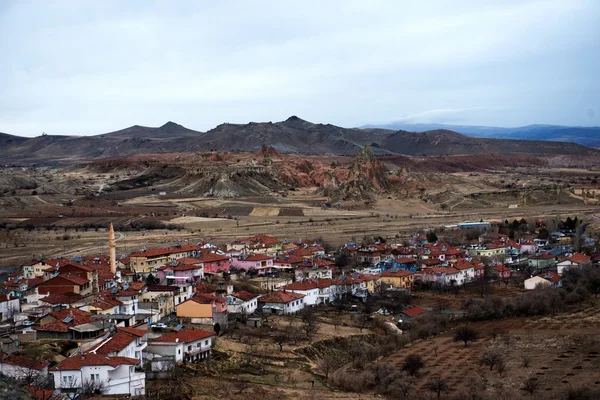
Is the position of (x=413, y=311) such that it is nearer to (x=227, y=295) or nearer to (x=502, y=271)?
(x=227, y=295)

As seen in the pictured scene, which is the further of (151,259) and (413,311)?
(151,259)

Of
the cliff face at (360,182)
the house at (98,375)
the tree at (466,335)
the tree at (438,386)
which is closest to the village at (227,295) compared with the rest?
the house at (98,375)

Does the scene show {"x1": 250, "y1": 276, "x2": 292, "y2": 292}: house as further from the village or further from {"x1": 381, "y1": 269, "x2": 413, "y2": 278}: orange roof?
{"x1": 381, "y1": 269, "x2": 413, "y2": 278}: orange roof

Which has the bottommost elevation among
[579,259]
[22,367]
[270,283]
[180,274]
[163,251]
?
[270,283]

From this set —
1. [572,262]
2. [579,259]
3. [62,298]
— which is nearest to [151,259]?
[62,298]

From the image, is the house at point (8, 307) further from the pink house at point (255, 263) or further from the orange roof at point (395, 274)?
the orange roof at point (395, 274)

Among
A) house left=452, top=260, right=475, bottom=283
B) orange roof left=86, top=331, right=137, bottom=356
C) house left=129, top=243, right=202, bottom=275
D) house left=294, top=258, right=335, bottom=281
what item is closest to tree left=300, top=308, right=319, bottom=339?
house left=294, top=258, right=335, bottom=281
